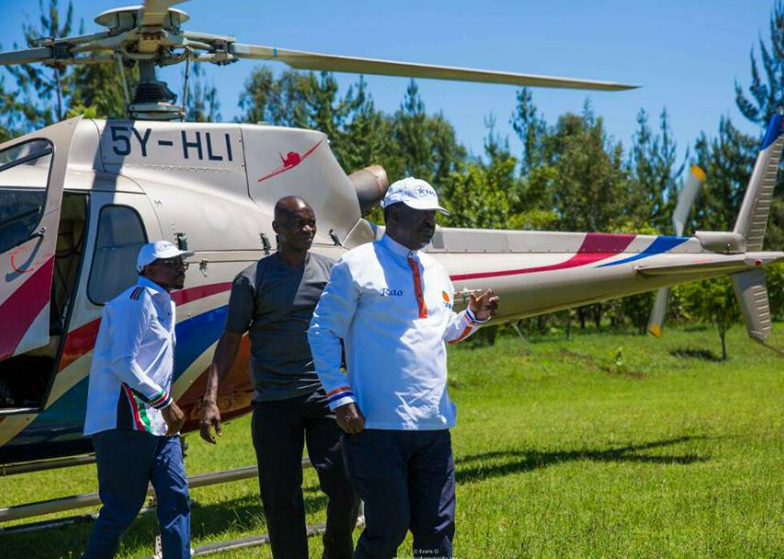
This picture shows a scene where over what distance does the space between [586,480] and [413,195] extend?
4.64 metres

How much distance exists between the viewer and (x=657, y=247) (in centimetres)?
934

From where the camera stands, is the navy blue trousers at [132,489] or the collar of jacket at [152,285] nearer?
the navy blue trousers at [132,489]

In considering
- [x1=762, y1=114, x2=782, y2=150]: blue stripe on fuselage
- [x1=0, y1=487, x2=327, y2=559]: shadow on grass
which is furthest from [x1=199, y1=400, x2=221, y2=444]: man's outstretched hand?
[x1=762, y1=114, x2=782, y2=150]: blue stripe on fuselage

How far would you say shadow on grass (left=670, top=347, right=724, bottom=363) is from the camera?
81.5 feet

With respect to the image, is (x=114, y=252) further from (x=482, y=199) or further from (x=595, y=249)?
(x=482, y=199)

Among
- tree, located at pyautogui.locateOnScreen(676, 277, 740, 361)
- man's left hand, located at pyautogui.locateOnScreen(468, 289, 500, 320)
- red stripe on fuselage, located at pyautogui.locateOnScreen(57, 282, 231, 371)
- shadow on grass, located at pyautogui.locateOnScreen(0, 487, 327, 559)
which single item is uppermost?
man's left hand, located at pyautogui.locateOnScreen(468, 289, 500, 320)

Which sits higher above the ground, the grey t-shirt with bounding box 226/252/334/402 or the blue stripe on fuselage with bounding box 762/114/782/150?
the blue stripe on fuselage with bounding box 762/114/782/150

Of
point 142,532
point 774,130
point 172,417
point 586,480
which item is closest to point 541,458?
point 586,480

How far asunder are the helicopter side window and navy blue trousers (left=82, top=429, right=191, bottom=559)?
4.84 feet

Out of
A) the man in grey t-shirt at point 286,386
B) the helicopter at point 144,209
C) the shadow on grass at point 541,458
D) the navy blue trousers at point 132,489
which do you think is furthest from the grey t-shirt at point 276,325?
the shadow on grass at point 541,458

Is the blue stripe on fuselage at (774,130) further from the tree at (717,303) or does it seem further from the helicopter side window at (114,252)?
the tree at (717,303)

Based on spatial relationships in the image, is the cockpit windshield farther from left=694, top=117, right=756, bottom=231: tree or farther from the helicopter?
left=694, top=117, right=756, bottom=231: tree

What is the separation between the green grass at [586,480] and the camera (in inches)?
228

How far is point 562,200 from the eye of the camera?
41.3 metres
